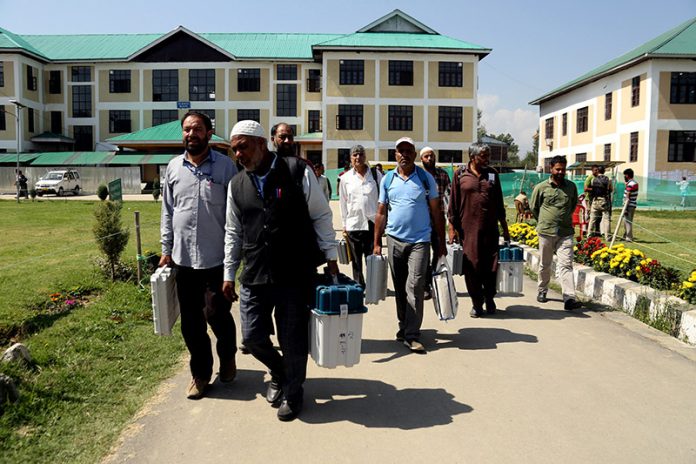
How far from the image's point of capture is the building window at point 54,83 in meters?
52.8

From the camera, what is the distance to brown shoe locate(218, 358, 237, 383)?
16.7 ft

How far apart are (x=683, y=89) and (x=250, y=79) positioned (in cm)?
3075

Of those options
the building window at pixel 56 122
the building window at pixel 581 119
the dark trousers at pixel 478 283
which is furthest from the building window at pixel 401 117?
the dark trousers at pixel 478 283

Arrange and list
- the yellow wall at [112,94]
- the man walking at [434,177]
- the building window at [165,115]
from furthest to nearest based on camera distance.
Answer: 1. the yellow wall at [112,94]
2. the building window at [165,115]
3. the man walking at [434,177]

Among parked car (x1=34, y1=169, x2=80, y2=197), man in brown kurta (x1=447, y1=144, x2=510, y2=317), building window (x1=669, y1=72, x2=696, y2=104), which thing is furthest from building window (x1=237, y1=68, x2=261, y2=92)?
man in brown kurta (x1=447, y1=144, x2=510, y2=317)

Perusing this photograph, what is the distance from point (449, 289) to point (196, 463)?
128 inches

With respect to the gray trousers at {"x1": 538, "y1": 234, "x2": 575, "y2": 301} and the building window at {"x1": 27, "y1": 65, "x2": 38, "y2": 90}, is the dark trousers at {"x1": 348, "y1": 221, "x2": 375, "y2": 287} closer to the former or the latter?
the gray trousers at {"x1": 538, "y1": 234, "x2": 575, "y2": 301}

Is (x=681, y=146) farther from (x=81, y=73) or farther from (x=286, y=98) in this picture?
(x=81, y=73)

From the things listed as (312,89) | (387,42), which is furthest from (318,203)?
(312,89)

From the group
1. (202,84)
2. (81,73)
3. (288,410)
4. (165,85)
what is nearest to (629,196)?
(288,410)

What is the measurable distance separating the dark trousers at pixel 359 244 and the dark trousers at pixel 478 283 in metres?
1.31

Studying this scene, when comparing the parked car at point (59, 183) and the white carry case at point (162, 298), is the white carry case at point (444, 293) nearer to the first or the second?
the white carry case at point (162, 298)

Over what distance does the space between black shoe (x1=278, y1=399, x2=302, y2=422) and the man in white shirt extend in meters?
3.69

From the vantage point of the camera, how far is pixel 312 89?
164ft
